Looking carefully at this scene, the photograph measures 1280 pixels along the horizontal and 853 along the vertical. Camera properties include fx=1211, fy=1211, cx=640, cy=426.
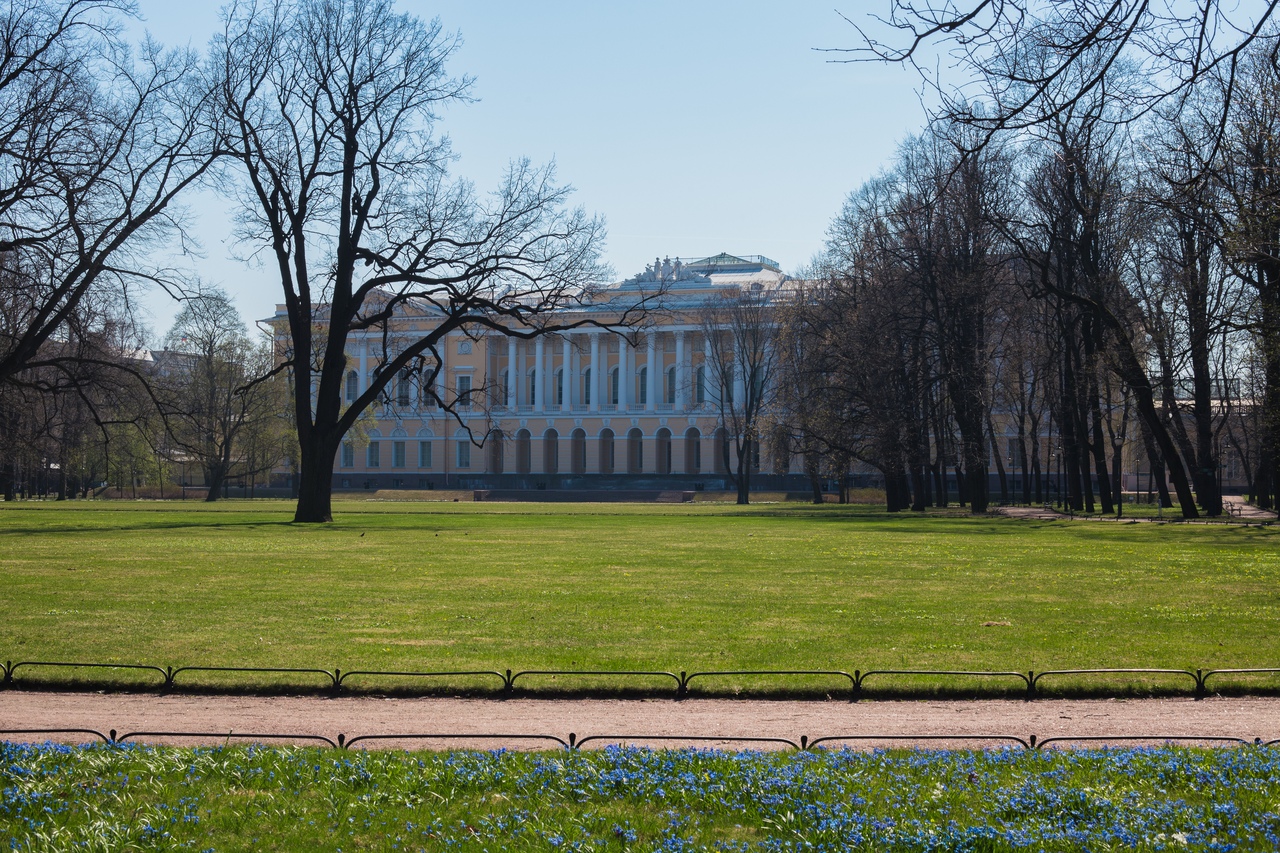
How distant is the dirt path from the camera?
28.8 ft

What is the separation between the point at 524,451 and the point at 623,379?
38.1ft

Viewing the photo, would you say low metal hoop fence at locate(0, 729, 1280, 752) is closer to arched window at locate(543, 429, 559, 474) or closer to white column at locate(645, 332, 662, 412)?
white column at locate(645, 332, 662, 412)

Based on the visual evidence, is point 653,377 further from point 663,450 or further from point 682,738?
point 682,738

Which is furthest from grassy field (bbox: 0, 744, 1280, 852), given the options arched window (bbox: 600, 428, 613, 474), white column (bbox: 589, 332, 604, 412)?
arched window (bbox: 600, 428, 613, 474)

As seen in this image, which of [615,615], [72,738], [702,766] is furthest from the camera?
[615,615]

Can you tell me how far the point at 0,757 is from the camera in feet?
23.0

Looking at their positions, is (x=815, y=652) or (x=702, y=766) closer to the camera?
(x=702, y=766)

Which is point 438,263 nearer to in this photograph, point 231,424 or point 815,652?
point 815,652

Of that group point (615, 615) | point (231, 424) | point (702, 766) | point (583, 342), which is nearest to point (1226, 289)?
point (615, 615)

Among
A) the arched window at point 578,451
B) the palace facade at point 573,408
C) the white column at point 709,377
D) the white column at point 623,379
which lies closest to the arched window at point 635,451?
the palace facade at point 573,408

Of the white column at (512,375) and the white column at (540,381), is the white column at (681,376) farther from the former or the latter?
the white column at (512,375)

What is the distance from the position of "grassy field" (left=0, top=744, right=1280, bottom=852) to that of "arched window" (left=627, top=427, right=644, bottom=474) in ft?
321

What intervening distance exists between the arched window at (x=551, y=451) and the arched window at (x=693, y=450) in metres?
12.5

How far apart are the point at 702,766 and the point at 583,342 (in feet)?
315
